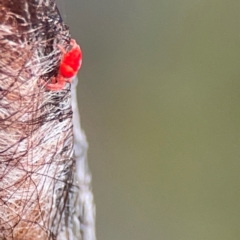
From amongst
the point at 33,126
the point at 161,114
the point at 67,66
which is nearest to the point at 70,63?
the point at 67,66

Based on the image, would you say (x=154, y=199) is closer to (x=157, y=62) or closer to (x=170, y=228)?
(x=170, y=228)

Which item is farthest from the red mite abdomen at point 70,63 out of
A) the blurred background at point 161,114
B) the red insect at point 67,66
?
the blurred background at point 161,114

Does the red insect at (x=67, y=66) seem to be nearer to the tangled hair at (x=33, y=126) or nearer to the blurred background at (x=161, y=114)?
the tangled hair at (x=33, y=126)

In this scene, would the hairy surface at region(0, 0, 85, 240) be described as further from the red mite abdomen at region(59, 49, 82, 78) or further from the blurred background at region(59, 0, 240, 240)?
the blurred background at region(59, 0, 240, 240)

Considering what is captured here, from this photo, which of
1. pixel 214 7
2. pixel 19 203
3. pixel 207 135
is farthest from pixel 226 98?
pixel 19 203

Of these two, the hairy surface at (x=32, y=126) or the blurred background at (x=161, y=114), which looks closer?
the hairy surface at (x=32, y=126)

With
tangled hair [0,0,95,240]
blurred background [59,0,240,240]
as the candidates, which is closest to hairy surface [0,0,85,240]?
tangled hair [0,0,95,240]

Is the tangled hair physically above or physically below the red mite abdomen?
below
